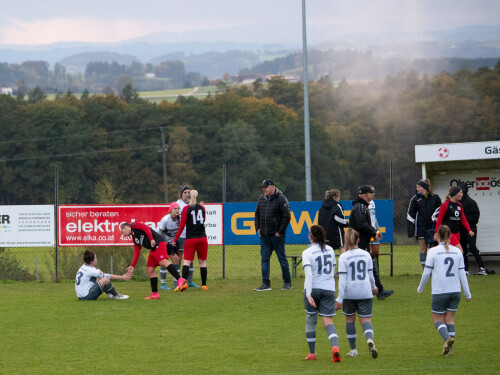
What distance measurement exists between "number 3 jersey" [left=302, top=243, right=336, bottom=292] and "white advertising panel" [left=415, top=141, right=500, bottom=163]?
9881 millimetres

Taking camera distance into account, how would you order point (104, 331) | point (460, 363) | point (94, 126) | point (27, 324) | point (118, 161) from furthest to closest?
1. point (94, 126)
2. point (118, 161)
3. point (27, 324)
4. point (104, 331)
5. point (460, 363)

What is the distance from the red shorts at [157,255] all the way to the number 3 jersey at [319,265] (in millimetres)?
6422

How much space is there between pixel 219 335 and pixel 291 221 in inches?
327

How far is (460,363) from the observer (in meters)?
8.77

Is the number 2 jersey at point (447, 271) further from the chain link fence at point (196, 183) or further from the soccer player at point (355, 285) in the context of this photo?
the chain link fence at point (196, 183)

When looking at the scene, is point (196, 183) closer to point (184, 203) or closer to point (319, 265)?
point (184, 203)

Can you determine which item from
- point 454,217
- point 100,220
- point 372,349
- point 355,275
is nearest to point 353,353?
point 372,349

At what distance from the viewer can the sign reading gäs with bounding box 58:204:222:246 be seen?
63.4 feet

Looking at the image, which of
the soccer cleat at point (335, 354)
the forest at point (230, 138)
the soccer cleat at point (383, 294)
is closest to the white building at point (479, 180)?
the soccer cleat at point (383, 294)


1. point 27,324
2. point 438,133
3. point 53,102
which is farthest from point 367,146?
point 27,324

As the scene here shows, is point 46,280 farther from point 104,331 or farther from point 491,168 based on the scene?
point 491,168

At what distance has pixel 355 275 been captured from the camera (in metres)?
9.25

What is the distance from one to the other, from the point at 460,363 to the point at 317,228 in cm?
216

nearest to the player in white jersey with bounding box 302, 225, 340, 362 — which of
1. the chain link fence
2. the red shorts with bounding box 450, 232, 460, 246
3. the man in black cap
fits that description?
the man in black cap
